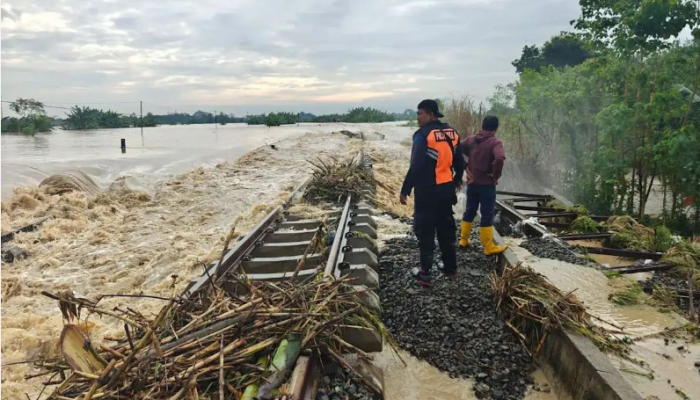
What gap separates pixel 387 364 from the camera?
3.94 meters

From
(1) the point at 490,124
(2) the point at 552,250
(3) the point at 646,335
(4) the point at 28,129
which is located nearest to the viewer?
(3) the point at 646,335

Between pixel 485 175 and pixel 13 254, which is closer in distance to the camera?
pixel 485 175

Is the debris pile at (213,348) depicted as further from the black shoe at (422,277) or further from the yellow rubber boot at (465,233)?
the yellow rubber boot at (465,233)

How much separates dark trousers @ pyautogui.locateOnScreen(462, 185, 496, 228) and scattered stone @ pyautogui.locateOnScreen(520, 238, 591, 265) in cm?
141

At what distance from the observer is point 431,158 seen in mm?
5004

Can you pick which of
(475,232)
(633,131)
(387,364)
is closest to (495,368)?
(387,364)

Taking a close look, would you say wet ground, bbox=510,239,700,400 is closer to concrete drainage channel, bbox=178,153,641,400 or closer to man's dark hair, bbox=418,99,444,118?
concrete drainage channel, bbox=178,153,641,400

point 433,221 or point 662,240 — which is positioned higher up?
point 433,221

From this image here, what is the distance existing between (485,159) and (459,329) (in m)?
2.59

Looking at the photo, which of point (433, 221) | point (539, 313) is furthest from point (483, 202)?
point (539, 313)

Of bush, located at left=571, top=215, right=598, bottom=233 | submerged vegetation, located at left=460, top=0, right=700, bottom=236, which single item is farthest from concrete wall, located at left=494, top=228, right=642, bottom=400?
submerged vegetation, located at left=460, top=0, right=700, bottom=236

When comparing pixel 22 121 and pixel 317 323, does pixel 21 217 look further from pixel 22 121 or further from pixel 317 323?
pixel 22 121

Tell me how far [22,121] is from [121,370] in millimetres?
27436

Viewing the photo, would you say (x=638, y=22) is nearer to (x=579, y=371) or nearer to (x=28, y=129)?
(x=579, y=371)
